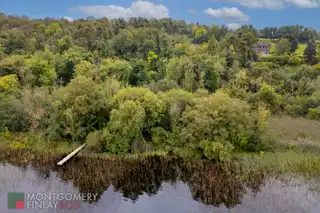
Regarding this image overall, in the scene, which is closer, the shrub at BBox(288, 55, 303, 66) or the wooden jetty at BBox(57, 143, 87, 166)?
the wooden jetty at BBox(57, 143, 87, 166)

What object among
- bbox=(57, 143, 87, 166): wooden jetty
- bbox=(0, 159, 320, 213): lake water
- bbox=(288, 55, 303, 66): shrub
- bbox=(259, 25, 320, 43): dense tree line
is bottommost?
bbox=(0, 159, 320, 213): lake water

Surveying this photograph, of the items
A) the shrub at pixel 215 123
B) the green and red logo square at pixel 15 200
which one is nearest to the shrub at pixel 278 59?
the shrub at pixel 215 123

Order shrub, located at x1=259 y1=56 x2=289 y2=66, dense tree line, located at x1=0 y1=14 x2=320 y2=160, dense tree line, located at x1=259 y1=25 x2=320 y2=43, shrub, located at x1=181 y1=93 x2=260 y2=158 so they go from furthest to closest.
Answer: dense tree line, located at x1=259 y1=25 x2=320 y2=43 → shrub, located at x1=259 y1=56 x2=289 y2=66 → dense tree line, located at x1=0 y1=14 x2=320 y2=160 → shrub, located at x1=181 y1=93 x2=260 y2=158

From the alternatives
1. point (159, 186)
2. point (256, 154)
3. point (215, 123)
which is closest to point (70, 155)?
point (159, 186)

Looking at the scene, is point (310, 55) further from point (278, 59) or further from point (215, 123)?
point (215, 123)

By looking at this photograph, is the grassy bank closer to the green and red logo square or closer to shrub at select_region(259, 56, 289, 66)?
the green and red logo square

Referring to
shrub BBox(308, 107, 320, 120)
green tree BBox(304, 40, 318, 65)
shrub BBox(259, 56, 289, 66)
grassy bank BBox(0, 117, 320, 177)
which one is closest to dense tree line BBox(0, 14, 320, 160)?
shrub BBox(308, 107, 320, 120)
